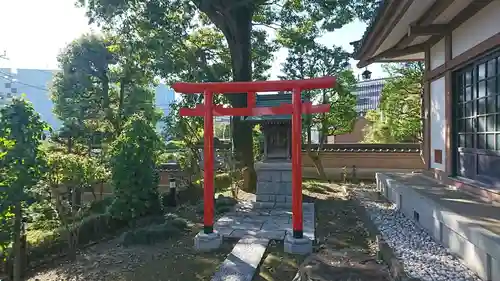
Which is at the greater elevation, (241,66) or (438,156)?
(241,66)

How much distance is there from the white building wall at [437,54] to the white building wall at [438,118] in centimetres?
40

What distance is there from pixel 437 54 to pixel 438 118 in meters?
1.49

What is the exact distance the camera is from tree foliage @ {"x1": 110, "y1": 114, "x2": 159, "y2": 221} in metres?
8.20

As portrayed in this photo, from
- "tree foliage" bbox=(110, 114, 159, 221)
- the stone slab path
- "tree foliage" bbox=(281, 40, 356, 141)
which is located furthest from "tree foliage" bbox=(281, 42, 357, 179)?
"tree foliage" bbox=(110, 114, 159, 221)

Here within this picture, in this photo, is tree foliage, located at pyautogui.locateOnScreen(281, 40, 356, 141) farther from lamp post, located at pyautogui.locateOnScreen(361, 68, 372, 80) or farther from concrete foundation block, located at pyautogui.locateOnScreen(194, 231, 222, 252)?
concrete foundation block, located at pyautogui.locateOnScreen(194, 231, 222, 252)

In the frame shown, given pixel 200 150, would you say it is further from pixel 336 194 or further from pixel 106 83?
pixel 106 83

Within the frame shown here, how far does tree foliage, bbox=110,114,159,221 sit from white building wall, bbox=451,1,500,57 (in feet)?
22.0

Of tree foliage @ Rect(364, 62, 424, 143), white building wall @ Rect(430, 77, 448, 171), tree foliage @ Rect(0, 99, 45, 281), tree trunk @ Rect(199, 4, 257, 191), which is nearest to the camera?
tree foliage @ Rect(0, 99, 45, 281)

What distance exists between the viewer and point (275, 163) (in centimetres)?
1012

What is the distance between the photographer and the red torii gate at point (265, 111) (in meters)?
6.35

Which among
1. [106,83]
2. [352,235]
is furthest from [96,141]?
[352,235]

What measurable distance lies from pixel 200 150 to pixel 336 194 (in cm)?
566

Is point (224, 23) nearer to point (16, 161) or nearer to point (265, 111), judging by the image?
point (265, 111)

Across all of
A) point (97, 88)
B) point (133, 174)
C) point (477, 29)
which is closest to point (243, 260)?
point (133, 174)
